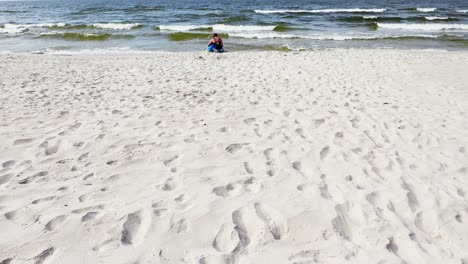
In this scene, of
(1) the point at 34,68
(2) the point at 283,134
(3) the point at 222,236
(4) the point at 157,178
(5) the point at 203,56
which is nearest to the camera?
(3) the point at 222,236

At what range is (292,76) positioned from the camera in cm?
878

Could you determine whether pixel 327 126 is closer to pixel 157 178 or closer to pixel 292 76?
pixel 157 178

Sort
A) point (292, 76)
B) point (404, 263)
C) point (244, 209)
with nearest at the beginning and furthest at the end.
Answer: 1. point (404, 263)
2. point (244, 209)
3. point (292, 76)

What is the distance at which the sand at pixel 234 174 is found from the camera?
8.80 ft

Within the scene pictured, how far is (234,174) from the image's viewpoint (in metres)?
3.75

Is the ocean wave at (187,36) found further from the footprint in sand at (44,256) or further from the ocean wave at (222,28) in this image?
the footprint in sand at (44,256)

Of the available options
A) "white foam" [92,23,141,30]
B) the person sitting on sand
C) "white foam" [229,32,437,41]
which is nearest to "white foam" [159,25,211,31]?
"white foam" [92,23,141,30]

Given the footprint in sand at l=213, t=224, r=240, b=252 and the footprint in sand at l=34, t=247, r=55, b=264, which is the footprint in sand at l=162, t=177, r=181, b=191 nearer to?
the footprint in sand at l=213, t=224, r=240, b=252

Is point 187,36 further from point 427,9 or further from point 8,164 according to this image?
point 427,9

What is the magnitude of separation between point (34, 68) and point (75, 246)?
29.9ft

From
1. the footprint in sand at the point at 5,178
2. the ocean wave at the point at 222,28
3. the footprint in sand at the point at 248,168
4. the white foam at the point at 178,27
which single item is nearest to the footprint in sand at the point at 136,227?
the footprint in sand at the point at 248,168

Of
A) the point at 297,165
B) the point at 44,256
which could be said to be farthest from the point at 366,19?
A: the point at 44,256

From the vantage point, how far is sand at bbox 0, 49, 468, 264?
2.68 meters

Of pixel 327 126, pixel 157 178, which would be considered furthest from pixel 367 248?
pixel 327 126
